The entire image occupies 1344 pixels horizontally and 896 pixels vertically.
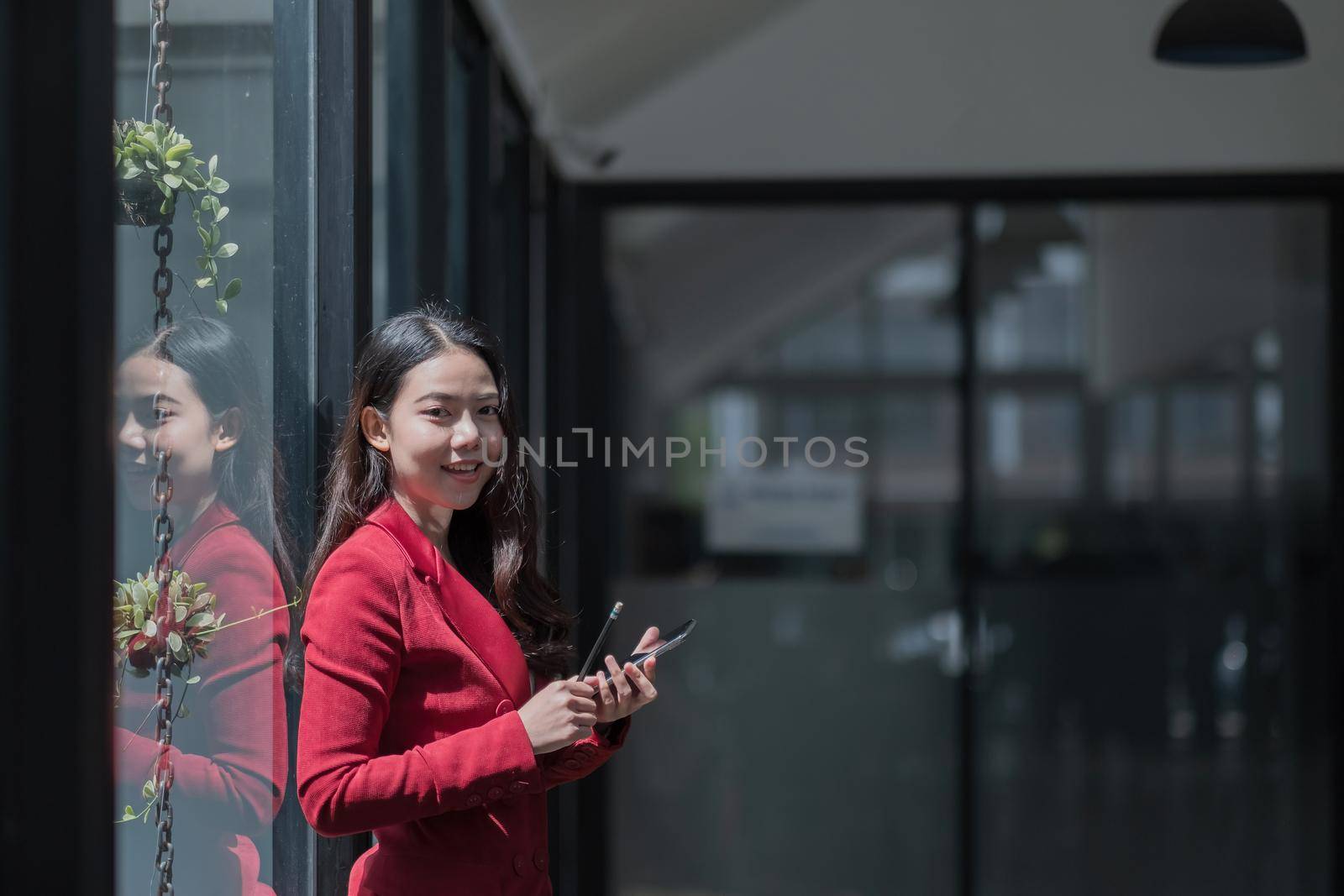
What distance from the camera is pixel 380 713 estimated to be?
1.40 m

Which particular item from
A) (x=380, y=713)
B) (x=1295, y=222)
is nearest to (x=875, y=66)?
(x=1295, y=222)

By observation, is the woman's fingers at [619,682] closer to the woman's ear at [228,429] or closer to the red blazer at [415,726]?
the red blazer at [415,726]

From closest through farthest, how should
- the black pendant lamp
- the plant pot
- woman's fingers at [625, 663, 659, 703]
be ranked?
the plant pot
woman's fingers at [625, 663, 659, 703]
the black pendant lamp

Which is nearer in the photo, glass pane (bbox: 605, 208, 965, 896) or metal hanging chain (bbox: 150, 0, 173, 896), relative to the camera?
metal hanging chain (bbox: 150, 0, 173, 896)

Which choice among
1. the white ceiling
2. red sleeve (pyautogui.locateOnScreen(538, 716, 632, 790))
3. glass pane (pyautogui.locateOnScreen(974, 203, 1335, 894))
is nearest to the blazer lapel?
red sleeve (pyautogui.locateOnScreen(538, 716, 632, 790))

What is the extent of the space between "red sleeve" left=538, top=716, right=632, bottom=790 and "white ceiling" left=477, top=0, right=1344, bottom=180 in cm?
261

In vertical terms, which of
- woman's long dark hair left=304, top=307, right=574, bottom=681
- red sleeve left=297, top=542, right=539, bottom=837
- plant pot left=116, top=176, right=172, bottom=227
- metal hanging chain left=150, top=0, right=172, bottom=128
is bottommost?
red sleeve left=297, top=542, right=539, bottom=837

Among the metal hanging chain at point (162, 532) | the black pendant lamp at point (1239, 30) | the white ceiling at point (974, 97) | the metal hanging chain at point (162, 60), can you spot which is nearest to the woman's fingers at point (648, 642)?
the metal hanging chain at point (162, 532)

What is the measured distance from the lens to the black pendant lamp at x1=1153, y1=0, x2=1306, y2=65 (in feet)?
10.3

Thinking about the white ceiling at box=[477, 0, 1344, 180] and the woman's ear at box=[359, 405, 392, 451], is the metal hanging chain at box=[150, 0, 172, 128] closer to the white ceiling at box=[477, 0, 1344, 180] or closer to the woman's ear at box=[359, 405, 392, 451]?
the woman's ear at box=[359, 405, 392, 451]

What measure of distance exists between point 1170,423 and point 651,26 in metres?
1.92

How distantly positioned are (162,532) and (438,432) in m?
0.31

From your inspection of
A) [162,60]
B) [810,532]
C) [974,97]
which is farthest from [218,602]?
[974,97]

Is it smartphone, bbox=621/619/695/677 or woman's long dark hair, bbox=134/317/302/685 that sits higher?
woman's long dark hair, bbox=134/317/302/685
